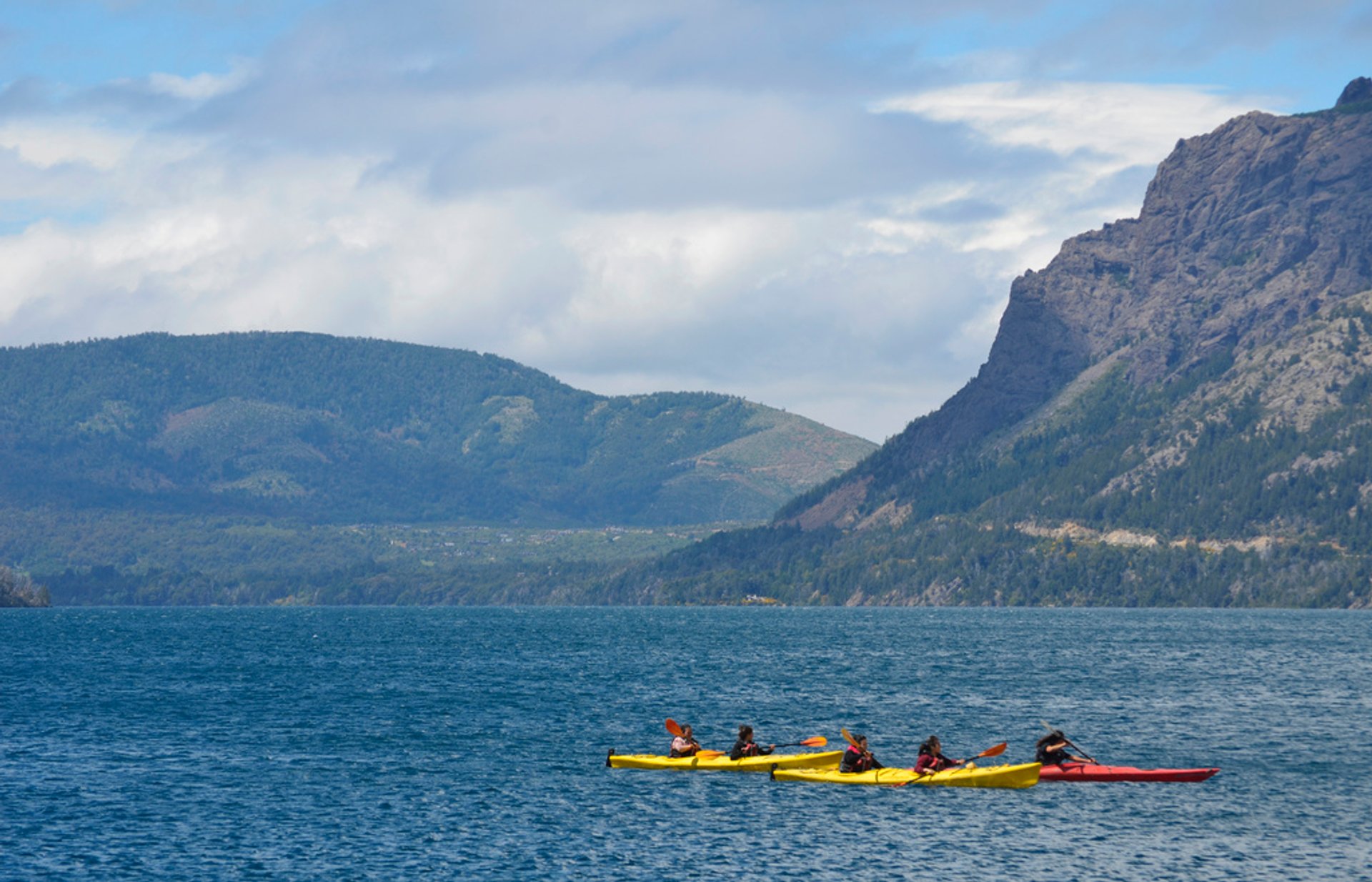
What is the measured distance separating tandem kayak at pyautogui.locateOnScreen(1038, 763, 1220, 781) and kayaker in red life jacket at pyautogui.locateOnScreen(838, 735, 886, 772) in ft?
31.8

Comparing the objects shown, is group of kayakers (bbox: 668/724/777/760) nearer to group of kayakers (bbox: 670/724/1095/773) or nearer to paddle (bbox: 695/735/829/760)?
paddle (bbox: 695/735/829/760)

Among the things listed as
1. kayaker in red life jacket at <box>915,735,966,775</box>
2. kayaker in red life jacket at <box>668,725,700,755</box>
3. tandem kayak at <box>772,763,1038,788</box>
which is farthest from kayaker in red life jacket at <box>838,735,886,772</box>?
kayaker in red life jacket at <box>668,725,700,755</box>

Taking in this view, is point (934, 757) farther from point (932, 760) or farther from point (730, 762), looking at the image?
point (730, 762)

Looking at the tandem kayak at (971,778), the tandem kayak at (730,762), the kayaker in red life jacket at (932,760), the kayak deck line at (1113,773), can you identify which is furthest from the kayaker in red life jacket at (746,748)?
the kayak deck line at (1113,773)

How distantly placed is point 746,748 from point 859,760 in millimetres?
7849

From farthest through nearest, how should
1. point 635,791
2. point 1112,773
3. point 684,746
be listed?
point 684,746 < point 1112,773 < point 635,791

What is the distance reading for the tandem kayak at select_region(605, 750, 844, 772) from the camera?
104 m

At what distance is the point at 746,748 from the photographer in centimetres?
10525

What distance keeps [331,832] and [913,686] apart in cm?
8969

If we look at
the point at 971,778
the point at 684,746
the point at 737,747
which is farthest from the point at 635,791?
the point at 971,778

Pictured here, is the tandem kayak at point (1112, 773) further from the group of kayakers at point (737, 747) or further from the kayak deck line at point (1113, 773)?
the group of kayakers at point (737, 747)

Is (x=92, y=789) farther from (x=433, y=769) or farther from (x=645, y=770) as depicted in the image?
(x=645, y=770)

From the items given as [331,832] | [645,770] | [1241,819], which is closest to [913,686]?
[645,770]

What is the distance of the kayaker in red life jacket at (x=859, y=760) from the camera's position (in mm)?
100688
